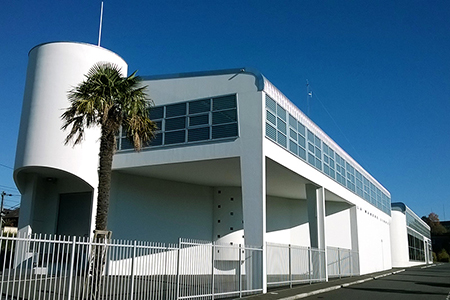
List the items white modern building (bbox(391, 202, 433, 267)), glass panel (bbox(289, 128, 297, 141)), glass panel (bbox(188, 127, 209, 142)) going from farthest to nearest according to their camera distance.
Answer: white modern building (bbox(391, 202, 433, 267)), glass panel (bbox(289, 128, 297, 141)), glass panel (bbox(188, 127, 209, 142))

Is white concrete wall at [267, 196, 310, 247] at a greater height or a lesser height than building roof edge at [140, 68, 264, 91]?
lesser

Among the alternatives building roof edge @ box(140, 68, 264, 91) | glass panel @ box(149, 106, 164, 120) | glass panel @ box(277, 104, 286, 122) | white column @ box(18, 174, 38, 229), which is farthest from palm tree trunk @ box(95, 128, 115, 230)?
white column @ box(18, 174, 38, 229)

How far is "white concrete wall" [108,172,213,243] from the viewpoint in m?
24.6

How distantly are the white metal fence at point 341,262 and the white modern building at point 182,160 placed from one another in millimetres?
2032

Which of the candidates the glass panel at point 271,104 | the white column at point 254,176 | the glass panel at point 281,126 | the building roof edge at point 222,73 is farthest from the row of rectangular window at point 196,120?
the glass panel at point 281,126

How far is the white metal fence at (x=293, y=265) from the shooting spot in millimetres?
20141

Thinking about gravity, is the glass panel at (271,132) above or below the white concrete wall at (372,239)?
above

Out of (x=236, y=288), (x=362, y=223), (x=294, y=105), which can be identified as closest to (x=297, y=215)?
(x=362, y=223)

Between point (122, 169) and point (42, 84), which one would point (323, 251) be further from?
point (42, 84)

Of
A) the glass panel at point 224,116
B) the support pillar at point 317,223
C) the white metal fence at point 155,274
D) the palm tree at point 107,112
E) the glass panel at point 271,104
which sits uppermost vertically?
the glass panel at point 271,104

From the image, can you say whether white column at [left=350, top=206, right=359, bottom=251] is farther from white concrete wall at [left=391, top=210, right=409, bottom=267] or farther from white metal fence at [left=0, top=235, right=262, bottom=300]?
white concrete wall at [left=391, top=210, right=409, bottom=267]

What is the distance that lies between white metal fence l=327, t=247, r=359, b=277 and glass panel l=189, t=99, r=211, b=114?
1227cm

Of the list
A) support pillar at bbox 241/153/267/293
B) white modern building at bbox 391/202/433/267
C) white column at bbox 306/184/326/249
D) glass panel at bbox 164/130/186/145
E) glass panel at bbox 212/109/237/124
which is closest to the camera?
support pillar at bbox 241/153/267/293

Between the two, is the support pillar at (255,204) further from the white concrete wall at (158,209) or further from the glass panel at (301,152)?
the white concrete wall at (158,209)
